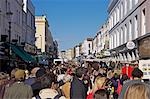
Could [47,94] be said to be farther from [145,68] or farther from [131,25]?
[131,25]

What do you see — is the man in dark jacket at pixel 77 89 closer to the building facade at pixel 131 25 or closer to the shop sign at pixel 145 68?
the shop sign at pixel 145 68

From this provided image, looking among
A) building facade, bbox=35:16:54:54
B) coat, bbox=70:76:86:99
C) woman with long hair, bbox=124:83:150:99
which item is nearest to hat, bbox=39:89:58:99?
coat, bbox=70:76:86:99

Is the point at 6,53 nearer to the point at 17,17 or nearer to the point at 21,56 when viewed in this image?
the point at 21,56

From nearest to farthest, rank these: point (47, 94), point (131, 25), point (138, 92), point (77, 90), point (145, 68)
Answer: point (138, 92)
point (47, 94)
point (77, 90)
point (145, 68)
point (131, 25)

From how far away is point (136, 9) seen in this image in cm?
4044

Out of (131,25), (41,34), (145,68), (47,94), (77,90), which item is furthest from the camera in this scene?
(41,34)

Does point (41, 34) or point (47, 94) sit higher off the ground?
point (41, 34)

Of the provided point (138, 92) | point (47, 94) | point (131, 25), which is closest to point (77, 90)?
point (47, 94)

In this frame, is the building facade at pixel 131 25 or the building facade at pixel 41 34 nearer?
the building facade at pixel 131 25

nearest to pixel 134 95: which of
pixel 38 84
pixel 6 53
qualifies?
pixel 38 84

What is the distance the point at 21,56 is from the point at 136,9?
11.0m

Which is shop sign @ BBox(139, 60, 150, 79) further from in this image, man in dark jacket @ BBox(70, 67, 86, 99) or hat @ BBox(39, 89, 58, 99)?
hat @ BBox(39, 89, 58, 99)

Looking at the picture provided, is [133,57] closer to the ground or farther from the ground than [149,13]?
closer to the ground

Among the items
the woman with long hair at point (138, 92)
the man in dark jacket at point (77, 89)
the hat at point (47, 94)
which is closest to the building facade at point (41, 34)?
the man in dark jacket at point (77, 89)
